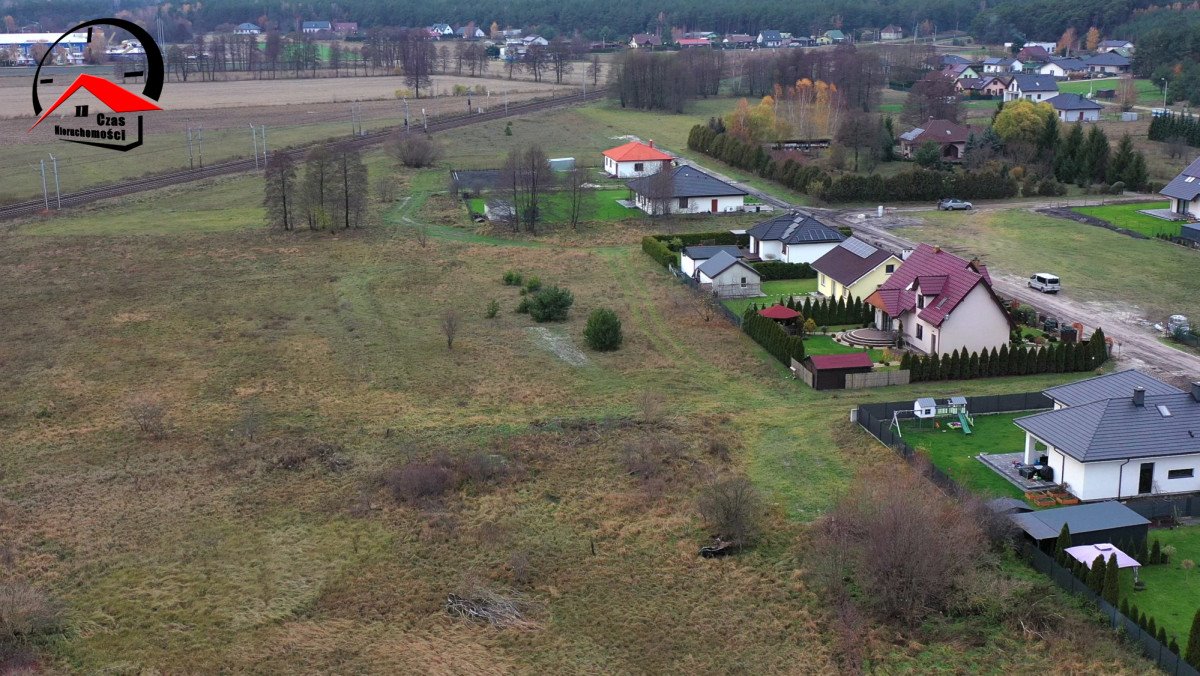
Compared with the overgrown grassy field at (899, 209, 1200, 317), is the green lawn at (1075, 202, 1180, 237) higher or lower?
higher

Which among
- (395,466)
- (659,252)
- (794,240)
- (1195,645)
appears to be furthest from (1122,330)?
(395,466)

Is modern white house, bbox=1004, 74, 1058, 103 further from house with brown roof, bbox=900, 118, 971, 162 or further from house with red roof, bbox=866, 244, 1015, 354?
house with red roof, bbox=866, 244, 1015, 354

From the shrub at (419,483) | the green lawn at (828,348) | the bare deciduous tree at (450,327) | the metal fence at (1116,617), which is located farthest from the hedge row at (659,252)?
the metal fence at (1116,617)

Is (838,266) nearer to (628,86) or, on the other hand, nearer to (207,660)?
(207,660)

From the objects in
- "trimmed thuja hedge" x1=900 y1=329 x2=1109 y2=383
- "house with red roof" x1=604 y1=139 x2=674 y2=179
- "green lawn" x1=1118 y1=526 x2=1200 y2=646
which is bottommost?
"green lawn" x1=1118 y1=526 x2=1200 y2=646

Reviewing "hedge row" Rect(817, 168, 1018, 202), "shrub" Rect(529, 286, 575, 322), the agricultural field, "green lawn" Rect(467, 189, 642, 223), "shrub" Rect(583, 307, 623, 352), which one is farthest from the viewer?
the agricultural field

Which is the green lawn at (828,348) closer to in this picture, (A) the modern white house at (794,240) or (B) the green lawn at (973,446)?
(B) the green lawn at (973,446)

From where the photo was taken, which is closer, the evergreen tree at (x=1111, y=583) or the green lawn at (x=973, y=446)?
the evergreen tree at (x=1111, y=583)

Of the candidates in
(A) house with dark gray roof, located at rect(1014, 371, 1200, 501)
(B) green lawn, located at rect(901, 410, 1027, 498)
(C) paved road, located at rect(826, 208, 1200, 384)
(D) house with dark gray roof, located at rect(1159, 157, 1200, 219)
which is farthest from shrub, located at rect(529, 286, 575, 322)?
(D) house with dark gray roof, located at rect(1159, 157, 1200, 219)
